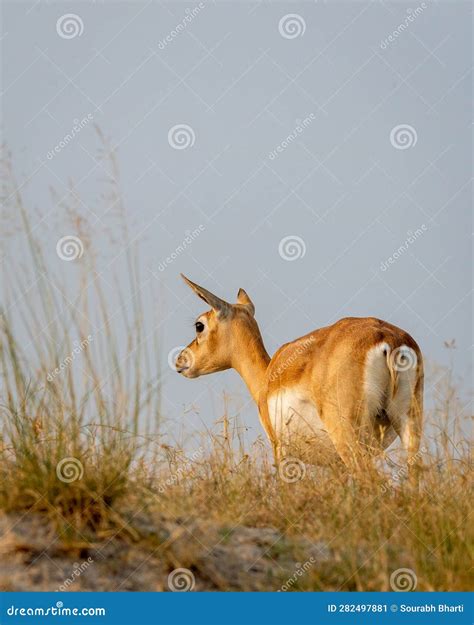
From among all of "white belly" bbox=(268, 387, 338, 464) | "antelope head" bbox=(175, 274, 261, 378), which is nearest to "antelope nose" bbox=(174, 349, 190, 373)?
"antelope head" bbox=(175, 274, 261, 378)

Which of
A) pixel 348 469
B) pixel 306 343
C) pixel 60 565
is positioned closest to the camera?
pixel 60 565

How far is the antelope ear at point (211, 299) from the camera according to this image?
9820 mm

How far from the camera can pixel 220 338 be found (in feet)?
35.4

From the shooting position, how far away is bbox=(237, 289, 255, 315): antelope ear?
443 inches

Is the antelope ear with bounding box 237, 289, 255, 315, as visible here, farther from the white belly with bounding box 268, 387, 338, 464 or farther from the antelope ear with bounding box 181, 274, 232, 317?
the white belly with bounding box 268, 387, 338, 464

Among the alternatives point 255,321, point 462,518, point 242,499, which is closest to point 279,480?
point 242,499

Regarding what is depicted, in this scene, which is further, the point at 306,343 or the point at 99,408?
the point at 306,343

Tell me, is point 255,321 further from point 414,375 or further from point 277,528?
point 277,528

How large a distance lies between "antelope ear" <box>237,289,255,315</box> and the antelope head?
15 cm

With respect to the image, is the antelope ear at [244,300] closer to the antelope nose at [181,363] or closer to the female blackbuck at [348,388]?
the antelope nose at [181,363]

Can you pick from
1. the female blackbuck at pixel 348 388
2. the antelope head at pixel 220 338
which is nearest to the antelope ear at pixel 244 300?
the antelope head at pixel 220 338

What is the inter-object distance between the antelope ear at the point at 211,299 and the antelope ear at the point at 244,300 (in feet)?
1.77

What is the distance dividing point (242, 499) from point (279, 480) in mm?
404

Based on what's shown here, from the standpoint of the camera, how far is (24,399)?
17.1 feet
